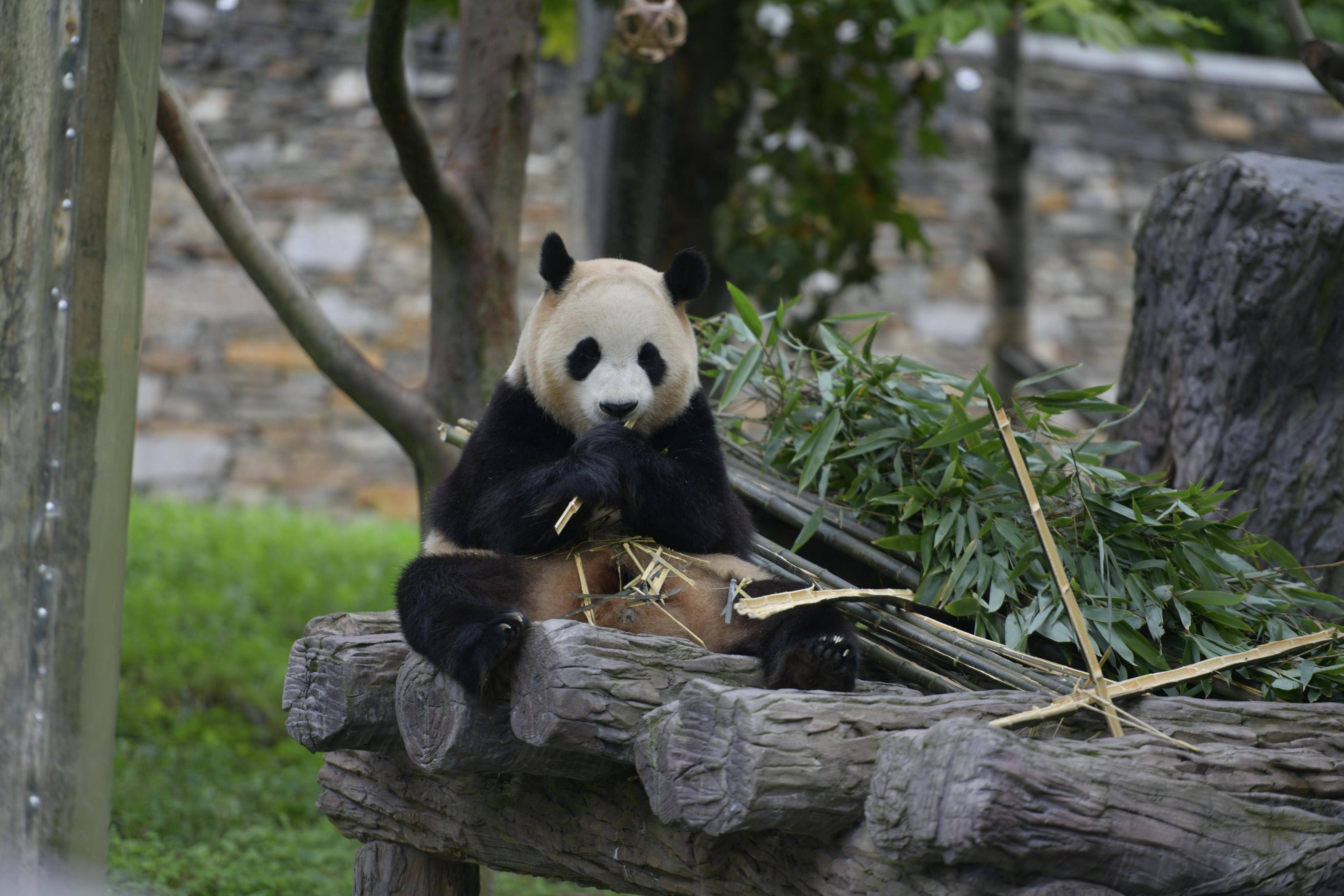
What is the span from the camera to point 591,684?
1.78 m

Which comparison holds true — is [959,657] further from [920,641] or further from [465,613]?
[465,613]

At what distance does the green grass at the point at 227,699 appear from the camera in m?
3.79

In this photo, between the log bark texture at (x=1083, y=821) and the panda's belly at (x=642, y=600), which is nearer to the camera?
the log bark texture at (x=1083, y=821)

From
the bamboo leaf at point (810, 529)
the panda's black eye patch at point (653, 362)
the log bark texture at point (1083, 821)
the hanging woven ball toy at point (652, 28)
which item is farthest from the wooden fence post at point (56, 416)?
the hanging woven ball toy at point (652, 28)

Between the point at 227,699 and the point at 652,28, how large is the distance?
333 cm

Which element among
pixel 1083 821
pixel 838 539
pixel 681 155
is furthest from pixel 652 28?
pixel 1083 821

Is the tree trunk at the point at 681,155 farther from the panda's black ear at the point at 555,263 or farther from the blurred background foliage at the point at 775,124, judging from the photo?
the panda's black ear at the point at 555,263

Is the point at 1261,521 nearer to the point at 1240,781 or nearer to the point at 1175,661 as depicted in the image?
the point at 1175,661

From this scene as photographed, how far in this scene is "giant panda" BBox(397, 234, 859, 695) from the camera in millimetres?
2039

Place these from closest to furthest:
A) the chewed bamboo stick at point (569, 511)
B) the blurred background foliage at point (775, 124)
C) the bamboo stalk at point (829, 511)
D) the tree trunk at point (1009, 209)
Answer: the chewed bamboo stick at point (569, 511)
the bamboo stalk at point (829, 511)
the blurred background foliage at point (775, 124)
the tree trunk at point (1009, 209)

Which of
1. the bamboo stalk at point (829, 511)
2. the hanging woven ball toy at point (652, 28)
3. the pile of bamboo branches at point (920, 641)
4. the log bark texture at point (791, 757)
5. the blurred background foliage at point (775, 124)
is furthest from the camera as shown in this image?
the blurred background foliage at point (775, 124)

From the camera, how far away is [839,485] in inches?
112

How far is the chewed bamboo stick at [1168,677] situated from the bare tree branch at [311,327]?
195cm

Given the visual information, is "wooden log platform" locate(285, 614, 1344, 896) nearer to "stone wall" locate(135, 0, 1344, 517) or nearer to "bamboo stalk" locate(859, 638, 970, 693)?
"bamboo stalk" locate(859, 638, 970, 693)
